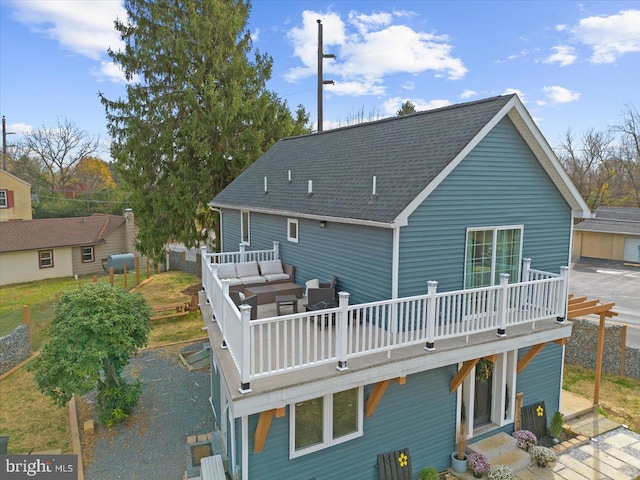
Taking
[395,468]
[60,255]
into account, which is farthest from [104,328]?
[60,255]

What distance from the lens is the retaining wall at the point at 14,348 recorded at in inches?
494

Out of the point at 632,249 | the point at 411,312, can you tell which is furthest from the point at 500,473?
the point at 632,249

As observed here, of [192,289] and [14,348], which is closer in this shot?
[14,348]

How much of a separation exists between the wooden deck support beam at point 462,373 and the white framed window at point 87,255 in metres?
26.8

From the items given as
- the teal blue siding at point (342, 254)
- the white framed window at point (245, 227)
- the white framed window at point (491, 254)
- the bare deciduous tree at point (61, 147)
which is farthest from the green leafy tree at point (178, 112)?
the bare deciduous tree at point (61, 147)

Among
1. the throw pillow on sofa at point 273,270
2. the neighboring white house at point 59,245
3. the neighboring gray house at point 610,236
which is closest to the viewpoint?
the throw pillow on sofa at point 273,270

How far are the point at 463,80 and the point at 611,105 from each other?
79.6 feet

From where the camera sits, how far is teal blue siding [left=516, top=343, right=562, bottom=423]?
9734mm

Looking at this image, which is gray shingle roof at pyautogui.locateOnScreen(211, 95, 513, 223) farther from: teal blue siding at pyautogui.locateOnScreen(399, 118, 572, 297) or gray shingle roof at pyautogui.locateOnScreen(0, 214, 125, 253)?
gray shingle roof at pyautogui.locateOnScreen(0, 214, 125, 253)

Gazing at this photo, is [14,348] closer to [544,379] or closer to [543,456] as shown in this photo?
[543,456]

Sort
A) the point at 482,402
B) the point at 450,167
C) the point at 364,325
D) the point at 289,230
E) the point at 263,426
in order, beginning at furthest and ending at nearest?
the point at 289,230, the point at 482,402, the point at 450,167, the point at 364,325, the point at 263,426

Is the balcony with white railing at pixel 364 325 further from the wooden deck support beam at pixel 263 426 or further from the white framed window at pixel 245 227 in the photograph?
the white framed window at pixel 245 227

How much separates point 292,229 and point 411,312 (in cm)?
466

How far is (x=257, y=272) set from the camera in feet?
37.5
